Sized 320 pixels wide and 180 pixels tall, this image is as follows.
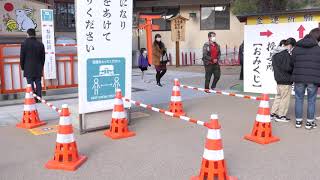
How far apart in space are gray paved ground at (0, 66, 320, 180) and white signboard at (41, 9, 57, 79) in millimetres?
3222

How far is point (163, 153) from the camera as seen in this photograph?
18.7ft

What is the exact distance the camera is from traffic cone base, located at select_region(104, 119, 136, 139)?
257 inches

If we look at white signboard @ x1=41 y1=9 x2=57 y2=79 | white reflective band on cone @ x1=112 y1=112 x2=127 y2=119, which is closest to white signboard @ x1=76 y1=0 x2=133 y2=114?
white reflective band on cone @ x1=112 y1=112 x2=127 y2=119

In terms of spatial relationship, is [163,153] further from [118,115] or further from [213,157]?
[213,157]

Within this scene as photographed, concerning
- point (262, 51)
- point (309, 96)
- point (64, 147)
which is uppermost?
point (262, 51)

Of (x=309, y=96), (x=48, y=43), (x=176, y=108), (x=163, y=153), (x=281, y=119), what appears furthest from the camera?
(x=48, y=43)

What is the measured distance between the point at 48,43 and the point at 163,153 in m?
6.20

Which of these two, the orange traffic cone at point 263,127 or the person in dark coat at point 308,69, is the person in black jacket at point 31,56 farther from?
the person in dark coat at point 308,69

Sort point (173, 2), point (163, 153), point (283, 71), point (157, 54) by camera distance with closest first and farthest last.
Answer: point (163, 153) < point (283, 71) < point (157, 54) < point (173, 2)

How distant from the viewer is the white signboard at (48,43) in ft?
Answer: 34.5

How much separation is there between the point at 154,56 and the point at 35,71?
4.48m

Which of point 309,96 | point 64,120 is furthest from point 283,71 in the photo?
point 64,120

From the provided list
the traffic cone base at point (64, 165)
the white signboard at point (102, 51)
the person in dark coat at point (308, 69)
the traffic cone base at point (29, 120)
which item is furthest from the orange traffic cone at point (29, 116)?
the person in dark coat at point (308, 69)

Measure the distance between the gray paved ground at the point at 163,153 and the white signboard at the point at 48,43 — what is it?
10.6 feet
